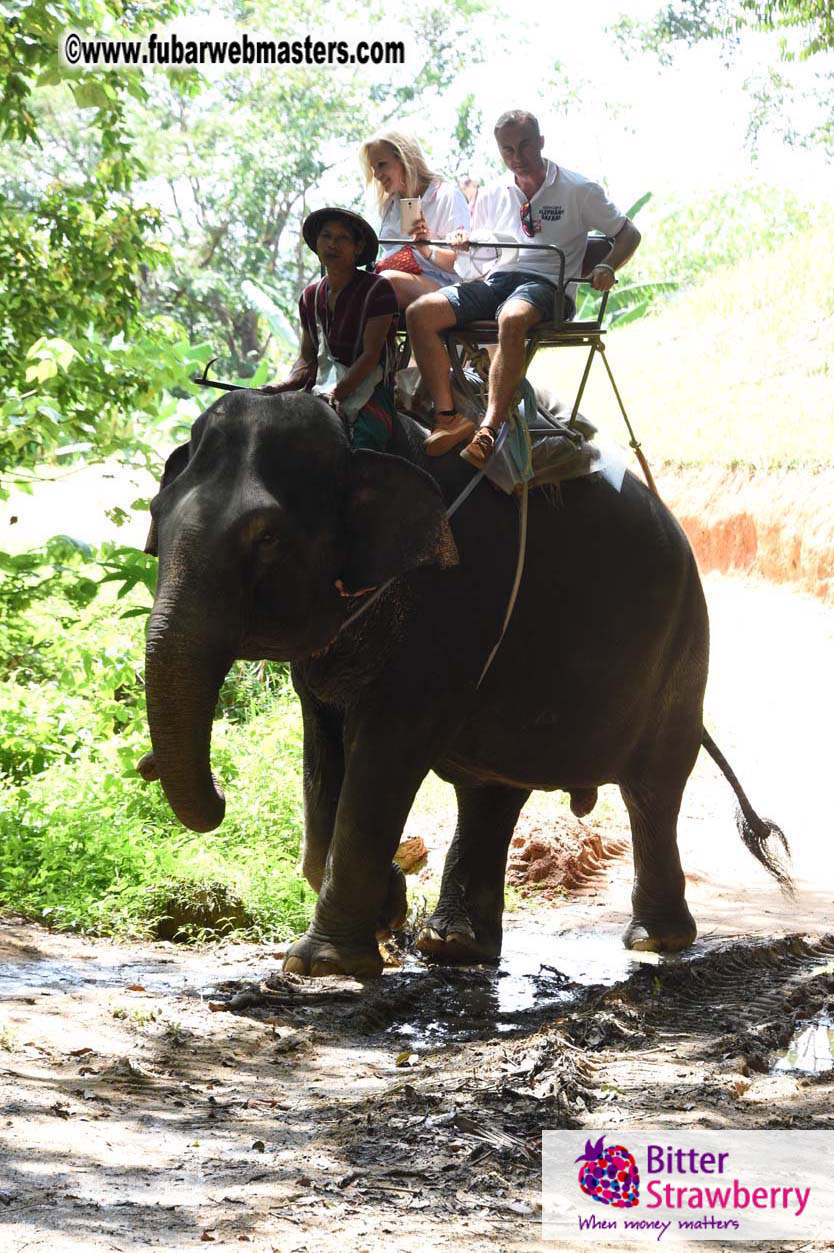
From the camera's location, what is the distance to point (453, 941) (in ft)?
19.1

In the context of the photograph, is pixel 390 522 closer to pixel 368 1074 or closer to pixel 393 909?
pixel 393 909

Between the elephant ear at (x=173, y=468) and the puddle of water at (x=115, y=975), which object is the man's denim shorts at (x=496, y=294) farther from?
the puddle of water at (x=115, y=975)

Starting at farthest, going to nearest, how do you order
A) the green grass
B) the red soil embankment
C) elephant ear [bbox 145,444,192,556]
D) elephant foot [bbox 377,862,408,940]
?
1. the green grass
2. the red soil embankment
3. elephant foot [bbox 377,862,408,940]
4. elephant ear [bbox 145,444,192,556]

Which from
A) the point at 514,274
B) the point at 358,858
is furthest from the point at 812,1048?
the point at 514,274

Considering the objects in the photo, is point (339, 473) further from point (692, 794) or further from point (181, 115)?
point (181, 115)

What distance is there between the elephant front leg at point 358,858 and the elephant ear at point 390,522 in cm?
61

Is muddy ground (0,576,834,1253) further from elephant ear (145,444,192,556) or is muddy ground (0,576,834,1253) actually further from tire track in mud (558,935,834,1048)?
elephant ear (145,444,192,556)

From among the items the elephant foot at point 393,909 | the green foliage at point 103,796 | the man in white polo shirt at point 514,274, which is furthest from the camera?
the green foliage at point 103,796

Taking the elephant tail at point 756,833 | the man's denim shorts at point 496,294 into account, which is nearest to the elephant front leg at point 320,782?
the man's denim shorts at point 496,294

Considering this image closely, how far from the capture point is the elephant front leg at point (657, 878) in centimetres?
622

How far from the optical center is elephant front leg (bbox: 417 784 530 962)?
584 centimetres

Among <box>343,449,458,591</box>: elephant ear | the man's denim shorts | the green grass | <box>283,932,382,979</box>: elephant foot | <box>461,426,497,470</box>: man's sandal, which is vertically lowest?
<box>283,932,382,979</box>: elephant foot

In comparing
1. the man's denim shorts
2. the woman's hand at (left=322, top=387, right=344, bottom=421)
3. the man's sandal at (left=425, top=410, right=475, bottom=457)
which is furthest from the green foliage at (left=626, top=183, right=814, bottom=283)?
the woman's hand at (left=322, top=387, right=344, bottom=421)

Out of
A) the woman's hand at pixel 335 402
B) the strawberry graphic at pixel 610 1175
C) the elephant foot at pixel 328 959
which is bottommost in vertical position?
the elephant foot at pixel 328 959
